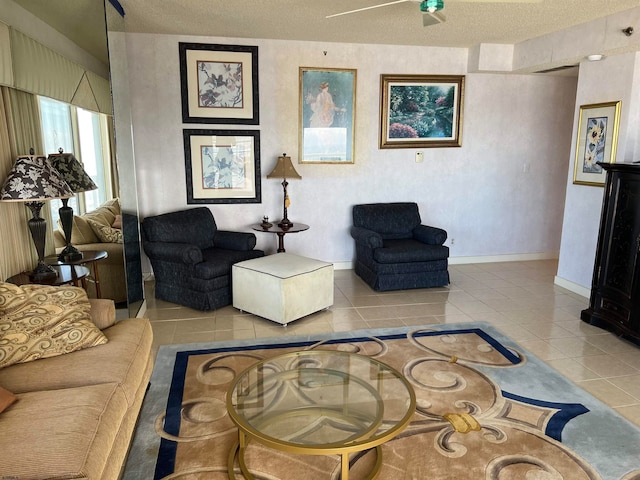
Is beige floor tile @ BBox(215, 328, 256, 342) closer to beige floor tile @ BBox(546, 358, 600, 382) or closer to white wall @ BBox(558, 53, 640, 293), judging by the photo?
beige floor tile @ BBox(546, 358, 600, 382)

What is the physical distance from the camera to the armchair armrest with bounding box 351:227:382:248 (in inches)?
199

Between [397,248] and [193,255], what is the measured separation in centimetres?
215

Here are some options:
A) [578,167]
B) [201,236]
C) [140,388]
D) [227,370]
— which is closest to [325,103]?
[201,236]

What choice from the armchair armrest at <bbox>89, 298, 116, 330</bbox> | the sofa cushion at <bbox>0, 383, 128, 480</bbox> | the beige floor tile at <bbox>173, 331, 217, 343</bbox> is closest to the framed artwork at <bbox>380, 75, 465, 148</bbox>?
the beige floor tile at <bbox>173, 331, 217, 343</bbox>

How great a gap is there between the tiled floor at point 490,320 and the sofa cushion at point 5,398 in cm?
183

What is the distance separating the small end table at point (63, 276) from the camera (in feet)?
9.11

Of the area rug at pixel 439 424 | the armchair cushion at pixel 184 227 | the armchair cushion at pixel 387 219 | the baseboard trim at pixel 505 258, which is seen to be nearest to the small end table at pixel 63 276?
the area rug at pixel 439 424

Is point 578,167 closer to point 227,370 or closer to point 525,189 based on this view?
point 525,189

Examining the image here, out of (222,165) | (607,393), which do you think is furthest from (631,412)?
(222,165)

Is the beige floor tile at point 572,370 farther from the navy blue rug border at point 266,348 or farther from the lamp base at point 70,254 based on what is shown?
the lamp base at point 70,254

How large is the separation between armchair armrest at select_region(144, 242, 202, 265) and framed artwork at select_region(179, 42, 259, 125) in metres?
1.55

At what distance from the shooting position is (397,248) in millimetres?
5082

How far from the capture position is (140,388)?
2.52 meters

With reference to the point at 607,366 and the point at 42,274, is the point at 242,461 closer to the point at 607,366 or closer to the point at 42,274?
the point at 42,274
